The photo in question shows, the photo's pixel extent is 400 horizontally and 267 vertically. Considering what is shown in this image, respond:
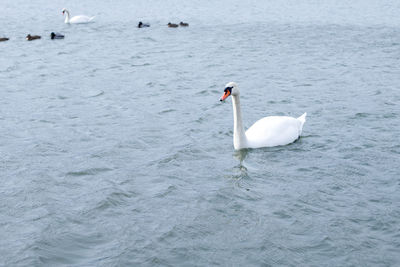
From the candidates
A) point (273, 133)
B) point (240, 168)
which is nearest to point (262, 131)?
point (273, 133)

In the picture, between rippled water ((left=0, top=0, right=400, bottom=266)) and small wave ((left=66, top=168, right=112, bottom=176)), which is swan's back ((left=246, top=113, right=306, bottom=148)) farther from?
small wave ((left=66, top=168, right=112, bottom=176))

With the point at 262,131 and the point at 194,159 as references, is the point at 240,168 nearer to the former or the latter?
the point at 194,159

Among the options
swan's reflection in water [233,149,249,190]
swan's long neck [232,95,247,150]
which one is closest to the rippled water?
swan's reflection in water [233,149,249,190]

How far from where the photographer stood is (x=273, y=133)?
41.6ft

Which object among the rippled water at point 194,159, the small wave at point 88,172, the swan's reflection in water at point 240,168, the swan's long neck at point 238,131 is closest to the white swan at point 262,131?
the swan's long neck at point 238,131

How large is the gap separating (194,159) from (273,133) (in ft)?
5.78

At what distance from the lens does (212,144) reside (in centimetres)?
1316

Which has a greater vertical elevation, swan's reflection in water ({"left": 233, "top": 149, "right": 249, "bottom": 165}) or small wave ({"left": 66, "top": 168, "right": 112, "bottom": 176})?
swan's reflection in water ({"left": 233, "top": 149, "right": 249, "bottom": 165})

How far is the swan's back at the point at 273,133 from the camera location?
12.6 metres

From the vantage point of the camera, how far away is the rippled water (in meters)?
8.64

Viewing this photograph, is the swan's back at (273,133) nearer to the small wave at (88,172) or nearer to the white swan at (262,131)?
the white swan at (262,131)

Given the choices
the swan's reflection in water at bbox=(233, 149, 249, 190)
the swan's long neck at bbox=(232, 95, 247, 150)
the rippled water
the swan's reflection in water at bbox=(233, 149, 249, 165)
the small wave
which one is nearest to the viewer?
the rippled water

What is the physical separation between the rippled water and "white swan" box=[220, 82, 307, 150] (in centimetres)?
22

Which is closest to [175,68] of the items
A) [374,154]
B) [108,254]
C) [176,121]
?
[176,121]
